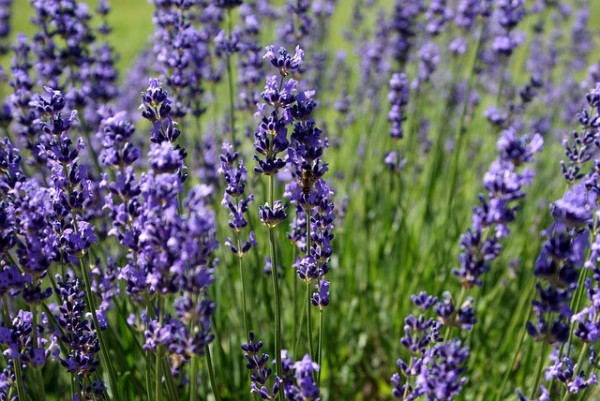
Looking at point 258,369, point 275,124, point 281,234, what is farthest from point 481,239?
point 281,234

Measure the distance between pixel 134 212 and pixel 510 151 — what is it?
1.14m

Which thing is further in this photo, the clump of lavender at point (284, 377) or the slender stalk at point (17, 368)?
the slender stalk at point (17, 368)

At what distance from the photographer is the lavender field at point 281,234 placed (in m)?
1.77

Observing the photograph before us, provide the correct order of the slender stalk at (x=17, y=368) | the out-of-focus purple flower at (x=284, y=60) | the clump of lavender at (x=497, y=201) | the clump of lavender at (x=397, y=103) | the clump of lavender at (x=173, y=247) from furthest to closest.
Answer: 1. the clump of lavender at (x=397, y=103)
2. the out-of-focus purple flower at (x=284, y=60)
3. the slender stalk at (x=17, y=368)
4. the clump of lavender at (x=497, y=201)
5. the clump of lavender at (x=173, y=247)

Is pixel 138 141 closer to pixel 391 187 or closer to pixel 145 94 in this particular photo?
pixel 391 187

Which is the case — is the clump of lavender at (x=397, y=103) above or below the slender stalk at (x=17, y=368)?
above

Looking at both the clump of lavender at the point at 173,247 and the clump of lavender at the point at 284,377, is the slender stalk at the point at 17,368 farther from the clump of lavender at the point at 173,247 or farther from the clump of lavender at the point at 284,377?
the clump of lavender at the point at 284,377

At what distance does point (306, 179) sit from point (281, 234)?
1622mm

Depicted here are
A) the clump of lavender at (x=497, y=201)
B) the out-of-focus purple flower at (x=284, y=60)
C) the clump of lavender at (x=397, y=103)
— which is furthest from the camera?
the clump of lavender at (x=397, y=103)

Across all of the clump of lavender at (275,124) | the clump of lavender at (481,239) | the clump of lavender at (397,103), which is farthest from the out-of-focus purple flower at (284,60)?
the clump of lavender at (397,103)

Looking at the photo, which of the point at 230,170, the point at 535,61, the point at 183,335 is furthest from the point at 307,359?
the point at 535,61

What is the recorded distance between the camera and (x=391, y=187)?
14.3 feet

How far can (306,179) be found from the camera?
2.11 meters

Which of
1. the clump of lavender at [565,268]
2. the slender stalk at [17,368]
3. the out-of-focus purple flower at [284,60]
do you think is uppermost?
the out-of-focus purple flower at [284,60]
